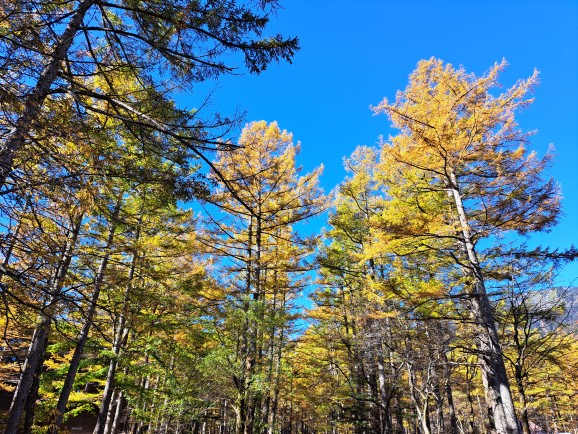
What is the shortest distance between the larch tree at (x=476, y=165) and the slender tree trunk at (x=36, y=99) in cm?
643

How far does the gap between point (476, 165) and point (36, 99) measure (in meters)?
9.65

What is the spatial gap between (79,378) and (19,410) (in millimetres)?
3940

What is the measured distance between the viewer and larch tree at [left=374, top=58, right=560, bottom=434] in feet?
24.4

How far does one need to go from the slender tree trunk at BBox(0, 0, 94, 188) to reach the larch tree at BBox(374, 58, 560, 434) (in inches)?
253

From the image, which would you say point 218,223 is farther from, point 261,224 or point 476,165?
point 476,165

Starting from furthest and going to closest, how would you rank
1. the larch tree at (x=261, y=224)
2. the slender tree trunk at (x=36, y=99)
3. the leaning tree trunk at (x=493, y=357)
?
the larch tree at (x=261, y=224) < the leaning tree trunk at (x=493, y=357) < the slender tree trunk at (x=36, y=99)

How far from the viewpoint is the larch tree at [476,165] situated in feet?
24.4

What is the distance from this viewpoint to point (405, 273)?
1247 cm

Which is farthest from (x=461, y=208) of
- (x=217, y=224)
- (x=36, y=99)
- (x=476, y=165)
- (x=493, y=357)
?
(x=36, y=99)

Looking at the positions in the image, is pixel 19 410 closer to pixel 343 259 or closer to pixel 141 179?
pixel 141 179

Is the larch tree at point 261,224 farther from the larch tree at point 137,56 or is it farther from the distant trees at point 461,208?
the larch tree at point 137,56

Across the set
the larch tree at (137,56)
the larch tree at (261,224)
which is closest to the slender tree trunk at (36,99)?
the larch tree at (137,56)

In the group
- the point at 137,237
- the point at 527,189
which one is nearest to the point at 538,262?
the point at 527,189

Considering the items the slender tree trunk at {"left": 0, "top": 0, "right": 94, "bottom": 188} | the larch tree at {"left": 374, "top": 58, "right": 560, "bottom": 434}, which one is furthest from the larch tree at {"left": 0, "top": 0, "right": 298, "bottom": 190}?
the larch tree at {"left": 374, "top": 58, "right": 560, "bottom": 434}
